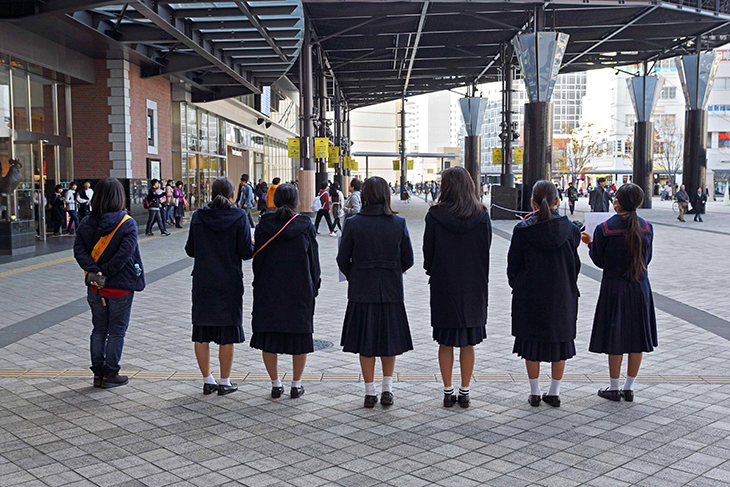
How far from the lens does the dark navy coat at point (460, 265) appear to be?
16.8ft

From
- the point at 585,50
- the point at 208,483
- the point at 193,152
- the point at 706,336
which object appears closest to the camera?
the point at 208,483

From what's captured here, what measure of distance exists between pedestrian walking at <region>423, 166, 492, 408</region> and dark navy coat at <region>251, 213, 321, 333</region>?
903mm

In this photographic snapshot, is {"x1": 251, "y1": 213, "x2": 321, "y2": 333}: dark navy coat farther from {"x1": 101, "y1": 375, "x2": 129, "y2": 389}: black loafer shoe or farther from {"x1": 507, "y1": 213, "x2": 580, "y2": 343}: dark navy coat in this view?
{"x1": 507, "y1": 213, "x2": 580, "y2": 343}: dark navy coat

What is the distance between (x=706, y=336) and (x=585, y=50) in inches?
1273

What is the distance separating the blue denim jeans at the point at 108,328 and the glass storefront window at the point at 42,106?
16.3 meters

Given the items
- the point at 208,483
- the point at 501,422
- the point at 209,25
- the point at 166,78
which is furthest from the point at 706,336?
the point at 166,78

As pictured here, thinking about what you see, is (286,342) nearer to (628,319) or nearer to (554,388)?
(554,388)

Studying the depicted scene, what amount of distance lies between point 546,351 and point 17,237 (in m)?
13.9

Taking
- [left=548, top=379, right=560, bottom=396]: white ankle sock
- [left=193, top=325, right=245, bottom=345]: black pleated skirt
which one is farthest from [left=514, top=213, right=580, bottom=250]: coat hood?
[left=193, top=325, right=245, bottom=345]: black pleated skirt

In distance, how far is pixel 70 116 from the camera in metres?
22.3

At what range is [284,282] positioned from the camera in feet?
17.4

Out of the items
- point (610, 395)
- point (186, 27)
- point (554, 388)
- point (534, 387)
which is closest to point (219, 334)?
point (534, 387)

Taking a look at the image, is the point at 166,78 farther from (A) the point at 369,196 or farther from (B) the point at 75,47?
(A) the point at 369,196

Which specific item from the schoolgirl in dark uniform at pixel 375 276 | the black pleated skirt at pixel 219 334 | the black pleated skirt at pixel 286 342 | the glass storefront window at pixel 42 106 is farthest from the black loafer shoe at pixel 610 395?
the glass storefront window at pixel 42 106
